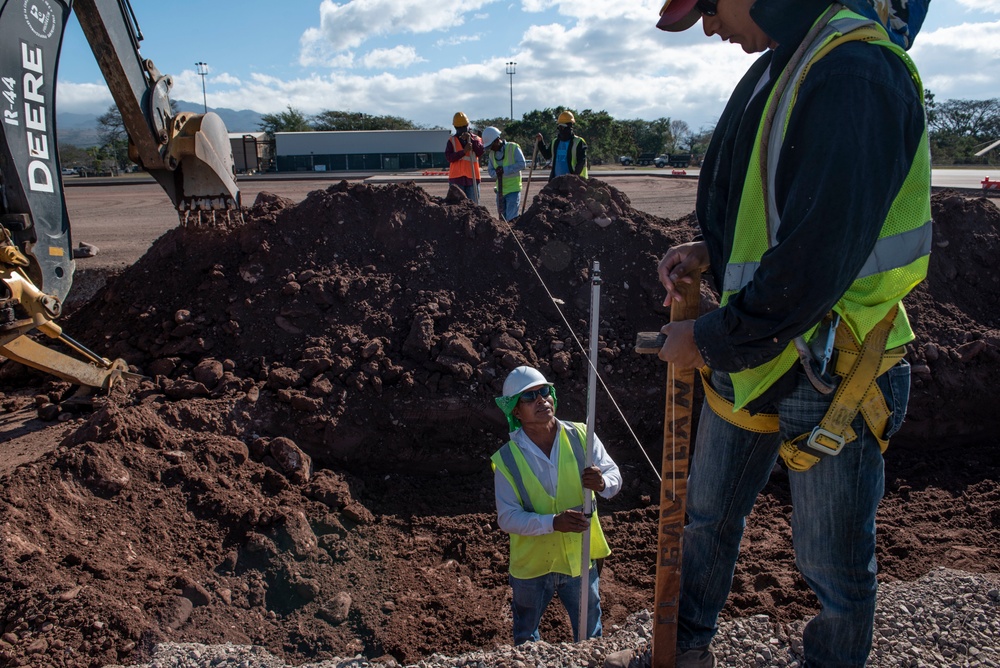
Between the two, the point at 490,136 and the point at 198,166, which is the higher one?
the point at 490,136

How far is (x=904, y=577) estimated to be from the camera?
424cm

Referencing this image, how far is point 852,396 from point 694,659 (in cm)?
105

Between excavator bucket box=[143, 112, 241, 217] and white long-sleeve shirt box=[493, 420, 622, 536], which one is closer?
white long-sleeve shirt box=[493, 420, 622, 536]

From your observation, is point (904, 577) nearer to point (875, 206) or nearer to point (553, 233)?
point (875, 206)

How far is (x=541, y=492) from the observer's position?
10.9 feet

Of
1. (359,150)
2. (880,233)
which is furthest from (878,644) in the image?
(359,150)

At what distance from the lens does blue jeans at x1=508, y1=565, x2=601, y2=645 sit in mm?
3379

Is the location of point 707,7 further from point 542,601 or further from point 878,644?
point 542,601

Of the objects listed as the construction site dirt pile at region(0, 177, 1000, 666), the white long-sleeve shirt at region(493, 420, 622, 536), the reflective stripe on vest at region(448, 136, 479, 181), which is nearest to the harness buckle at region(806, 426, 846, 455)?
the white long-sleeve shirt at region(493, 420, 622, 536)

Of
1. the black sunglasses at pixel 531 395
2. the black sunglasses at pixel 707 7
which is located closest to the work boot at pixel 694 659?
the black sunglasses at pixel 531 395

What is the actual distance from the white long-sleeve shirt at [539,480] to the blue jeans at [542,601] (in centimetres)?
34

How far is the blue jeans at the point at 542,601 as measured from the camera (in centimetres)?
338

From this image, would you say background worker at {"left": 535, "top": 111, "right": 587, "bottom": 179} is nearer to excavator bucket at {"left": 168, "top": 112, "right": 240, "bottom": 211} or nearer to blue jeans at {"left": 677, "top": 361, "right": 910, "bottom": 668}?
excavator bucket at {"left": 168, "top": 112, "right": 240, "bottom": 211}

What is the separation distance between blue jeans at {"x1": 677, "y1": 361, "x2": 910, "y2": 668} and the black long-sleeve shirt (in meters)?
0.31
